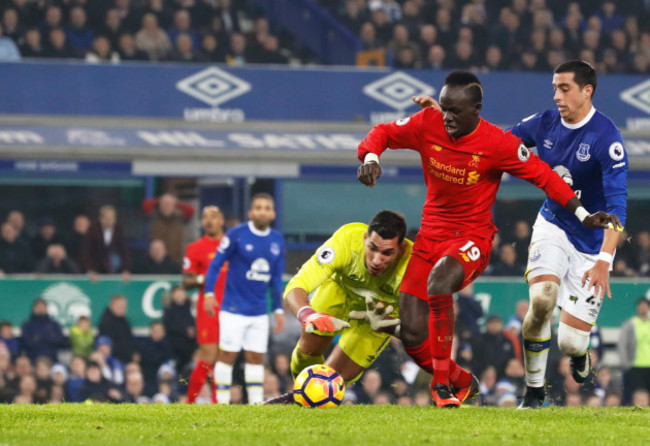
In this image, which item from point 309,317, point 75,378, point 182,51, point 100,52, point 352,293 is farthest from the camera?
point 182,51

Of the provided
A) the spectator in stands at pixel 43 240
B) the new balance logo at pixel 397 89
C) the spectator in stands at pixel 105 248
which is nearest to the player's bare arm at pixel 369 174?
the spectator in stands at pixel 105 248

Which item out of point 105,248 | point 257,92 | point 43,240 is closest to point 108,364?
point 105,248

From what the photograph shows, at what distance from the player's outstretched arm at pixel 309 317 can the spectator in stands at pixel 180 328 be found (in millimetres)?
6551

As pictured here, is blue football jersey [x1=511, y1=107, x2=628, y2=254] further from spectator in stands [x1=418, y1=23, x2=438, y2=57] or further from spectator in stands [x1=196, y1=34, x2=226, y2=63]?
spectator in stands [x1=418, y1=23, x2=438, y2=57]

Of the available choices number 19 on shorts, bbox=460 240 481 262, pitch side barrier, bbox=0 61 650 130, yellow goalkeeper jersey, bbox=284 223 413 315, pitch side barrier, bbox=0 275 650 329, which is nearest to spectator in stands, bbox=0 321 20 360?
pitch side barrier, bbox=0 275 650 329

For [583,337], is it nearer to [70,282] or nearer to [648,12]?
[70,282]

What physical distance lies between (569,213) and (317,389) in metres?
2.20

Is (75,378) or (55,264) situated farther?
(55,264)

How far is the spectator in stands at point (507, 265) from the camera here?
16297 mm

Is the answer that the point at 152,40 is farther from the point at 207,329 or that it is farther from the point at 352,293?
the point at 352,293

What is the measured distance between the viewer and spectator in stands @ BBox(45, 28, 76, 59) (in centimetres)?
1717

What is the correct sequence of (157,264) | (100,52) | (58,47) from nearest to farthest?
(157,264), (58,47), (100,52)

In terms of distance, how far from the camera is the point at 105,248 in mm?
15719

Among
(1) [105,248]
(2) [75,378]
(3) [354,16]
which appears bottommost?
(2) [75,378]
